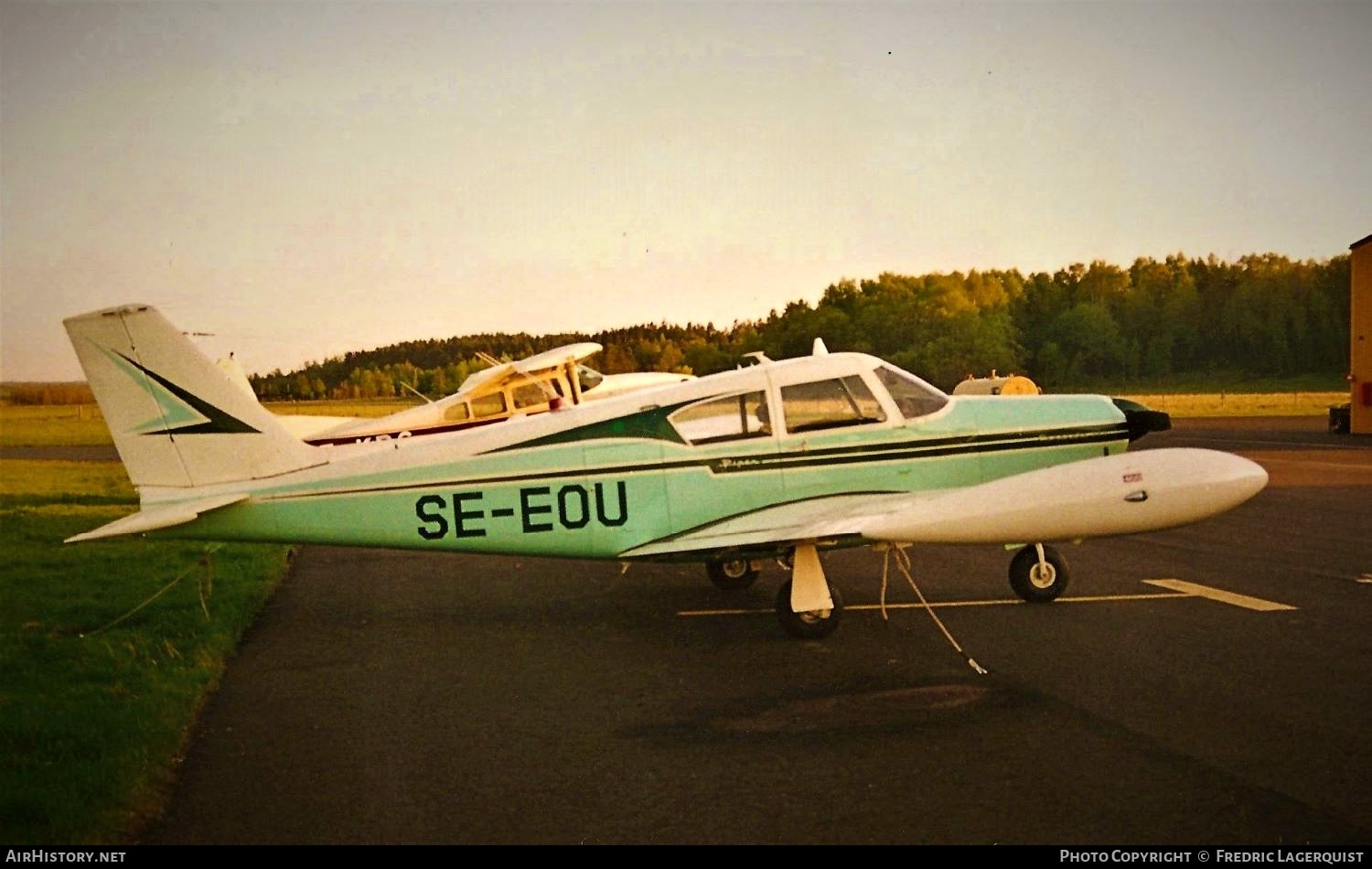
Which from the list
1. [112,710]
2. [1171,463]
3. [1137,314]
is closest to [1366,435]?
[1171,463]

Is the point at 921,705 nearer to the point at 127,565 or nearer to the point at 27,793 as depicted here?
the point at 27,793

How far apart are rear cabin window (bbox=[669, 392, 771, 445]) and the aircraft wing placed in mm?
968

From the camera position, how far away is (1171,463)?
898cm

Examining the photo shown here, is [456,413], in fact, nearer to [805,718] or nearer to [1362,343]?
[805,718]

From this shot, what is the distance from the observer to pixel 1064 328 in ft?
358

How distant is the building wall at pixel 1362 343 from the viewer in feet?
122

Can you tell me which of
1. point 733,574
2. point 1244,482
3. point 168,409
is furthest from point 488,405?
point 1244,482

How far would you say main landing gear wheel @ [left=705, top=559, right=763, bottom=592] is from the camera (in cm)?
1184

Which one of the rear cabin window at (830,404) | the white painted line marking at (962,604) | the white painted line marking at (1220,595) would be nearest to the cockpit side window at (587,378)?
the white painted line marking at (962,604)

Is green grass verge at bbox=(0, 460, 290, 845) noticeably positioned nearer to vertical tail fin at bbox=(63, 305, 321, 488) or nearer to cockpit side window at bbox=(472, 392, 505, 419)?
vertical tail fin at bbox=(63, 305, 321, 488)

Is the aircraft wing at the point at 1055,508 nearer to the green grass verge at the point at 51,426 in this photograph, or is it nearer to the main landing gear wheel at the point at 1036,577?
the main landing gear wheel at the point at 1036,577

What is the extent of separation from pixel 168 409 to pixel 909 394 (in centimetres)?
660

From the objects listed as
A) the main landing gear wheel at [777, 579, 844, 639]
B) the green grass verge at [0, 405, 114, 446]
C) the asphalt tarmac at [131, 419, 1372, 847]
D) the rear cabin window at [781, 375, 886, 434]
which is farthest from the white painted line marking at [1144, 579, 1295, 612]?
the green grass verge at [0, 405, 114, 446]

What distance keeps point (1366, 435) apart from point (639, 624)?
35539 millimetres
